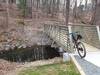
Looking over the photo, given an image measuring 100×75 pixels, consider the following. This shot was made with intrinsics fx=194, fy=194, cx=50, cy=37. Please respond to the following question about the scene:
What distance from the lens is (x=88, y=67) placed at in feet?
21.2

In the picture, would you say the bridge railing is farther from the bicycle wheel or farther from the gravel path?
the gravel path

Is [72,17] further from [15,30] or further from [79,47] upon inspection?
[79,47]

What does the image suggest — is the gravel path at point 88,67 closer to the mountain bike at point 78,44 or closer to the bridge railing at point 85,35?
the mountain bike at point 78,44

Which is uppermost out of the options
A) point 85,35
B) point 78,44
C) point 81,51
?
point 85,35

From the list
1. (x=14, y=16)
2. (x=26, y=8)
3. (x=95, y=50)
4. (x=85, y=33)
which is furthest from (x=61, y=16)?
(x=95, y=50)

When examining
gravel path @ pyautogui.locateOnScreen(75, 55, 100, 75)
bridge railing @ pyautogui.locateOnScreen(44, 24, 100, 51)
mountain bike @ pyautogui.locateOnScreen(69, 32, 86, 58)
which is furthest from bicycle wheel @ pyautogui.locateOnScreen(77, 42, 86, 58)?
bridge railing @ pyautogui.locateOnScreen(44, 24, 100, 51)

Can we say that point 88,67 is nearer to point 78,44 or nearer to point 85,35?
point 78,44

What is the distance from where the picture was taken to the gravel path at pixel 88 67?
5988 mm

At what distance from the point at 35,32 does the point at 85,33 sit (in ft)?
33.4

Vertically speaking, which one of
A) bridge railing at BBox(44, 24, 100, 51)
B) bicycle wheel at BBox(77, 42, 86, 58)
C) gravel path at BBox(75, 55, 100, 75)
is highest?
bridge railing at BBox(44, 24, 100, 51)

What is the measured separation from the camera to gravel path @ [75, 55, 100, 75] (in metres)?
5.99

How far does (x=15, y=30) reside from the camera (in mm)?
20016

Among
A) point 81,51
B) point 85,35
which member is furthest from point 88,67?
point 85,35

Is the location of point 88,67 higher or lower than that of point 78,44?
lower
